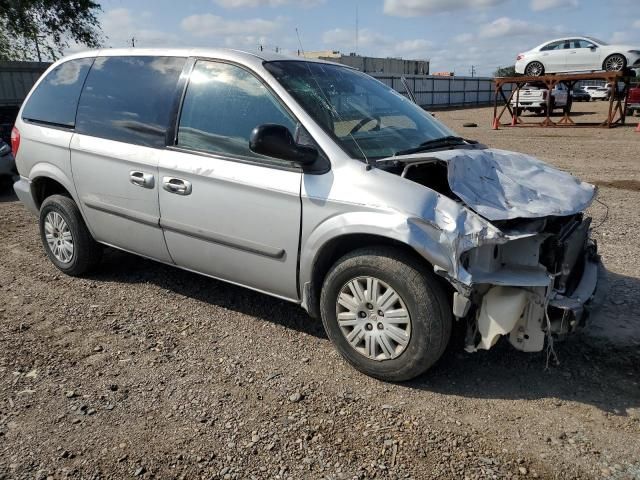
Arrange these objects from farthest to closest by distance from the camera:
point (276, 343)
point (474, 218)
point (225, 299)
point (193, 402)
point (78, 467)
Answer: point (225, 299), point (276, 343), point (193, 402), point (474, 218), point (78, 467)

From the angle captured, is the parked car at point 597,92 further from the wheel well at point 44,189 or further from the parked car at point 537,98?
the wheel well at point 44,189

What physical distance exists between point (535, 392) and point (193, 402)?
1947 mm

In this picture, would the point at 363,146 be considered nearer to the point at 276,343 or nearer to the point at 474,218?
the point at 474,218

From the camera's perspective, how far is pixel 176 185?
→ 12.2ft

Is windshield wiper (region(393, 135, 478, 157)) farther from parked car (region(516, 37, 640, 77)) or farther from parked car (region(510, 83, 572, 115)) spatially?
parked car (region(510, 83, 572, 115))

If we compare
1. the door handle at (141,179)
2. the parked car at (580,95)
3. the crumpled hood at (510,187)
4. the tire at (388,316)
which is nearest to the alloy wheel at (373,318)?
the tire at (388,316)

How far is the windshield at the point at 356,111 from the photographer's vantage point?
3393mm

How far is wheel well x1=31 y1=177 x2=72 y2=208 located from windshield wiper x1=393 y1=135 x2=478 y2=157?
3074 mm

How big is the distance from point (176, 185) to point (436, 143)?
5.95 ft

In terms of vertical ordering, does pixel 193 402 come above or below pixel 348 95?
below

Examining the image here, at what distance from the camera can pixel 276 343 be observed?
371 cm

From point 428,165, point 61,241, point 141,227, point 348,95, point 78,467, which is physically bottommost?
point 78,467

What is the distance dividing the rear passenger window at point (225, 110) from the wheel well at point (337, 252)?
70 centimetres

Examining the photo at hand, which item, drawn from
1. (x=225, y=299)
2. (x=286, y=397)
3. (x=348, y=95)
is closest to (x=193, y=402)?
(x=286, y=397)
